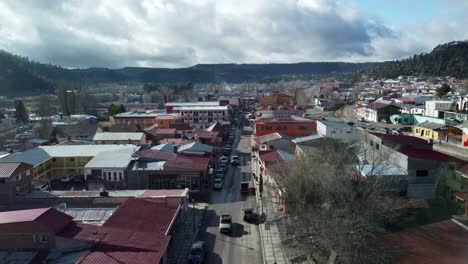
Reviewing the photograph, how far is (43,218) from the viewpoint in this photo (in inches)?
416

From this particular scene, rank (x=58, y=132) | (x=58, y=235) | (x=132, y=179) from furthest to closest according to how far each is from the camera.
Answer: (x=58, y=132) → (x=132, y=179) → (x=58, y=235)

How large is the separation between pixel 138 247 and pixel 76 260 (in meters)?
1.57

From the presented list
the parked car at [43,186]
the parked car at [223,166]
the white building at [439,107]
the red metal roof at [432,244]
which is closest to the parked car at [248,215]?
the red metal roof at [432,244]

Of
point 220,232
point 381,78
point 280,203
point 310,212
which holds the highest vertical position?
point 381,78

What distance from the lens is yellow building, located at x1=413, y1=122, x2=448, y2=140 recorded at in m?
28.0

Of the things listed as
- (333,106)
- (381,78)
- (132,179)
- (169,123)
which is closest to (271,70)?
(381,78)

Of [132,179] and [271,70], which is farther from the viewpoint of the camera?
[271,70]

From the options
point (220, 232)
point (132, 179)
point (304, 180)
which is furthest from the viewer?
point (132, 179)

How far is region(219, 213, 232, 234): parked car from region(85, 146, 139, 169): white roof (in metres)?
6.69

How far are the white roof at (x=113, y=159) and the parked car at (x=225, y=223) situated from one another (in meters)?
6.69

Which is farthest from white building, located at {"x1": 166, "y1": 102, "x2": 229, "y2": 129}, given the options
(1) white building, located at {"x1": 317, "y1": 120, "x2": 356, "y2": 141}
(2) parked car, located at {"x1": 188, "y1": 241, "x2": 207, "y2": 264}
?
(2) parked car, located at {"x1": 188, "y1": 241, "x2": 207, "y2": 264}

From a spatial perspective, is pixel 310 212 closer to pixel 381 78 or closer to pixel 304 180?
pixel 304 180

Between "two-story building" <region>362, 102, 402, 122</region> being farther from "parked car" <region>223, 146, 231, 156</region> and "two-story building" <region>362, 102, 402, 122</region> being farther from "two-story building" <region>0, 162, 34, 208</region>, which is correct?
"two-story building" <region>0, 162, 34, 208</region>

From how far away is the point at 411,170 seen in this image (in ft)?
48.6
